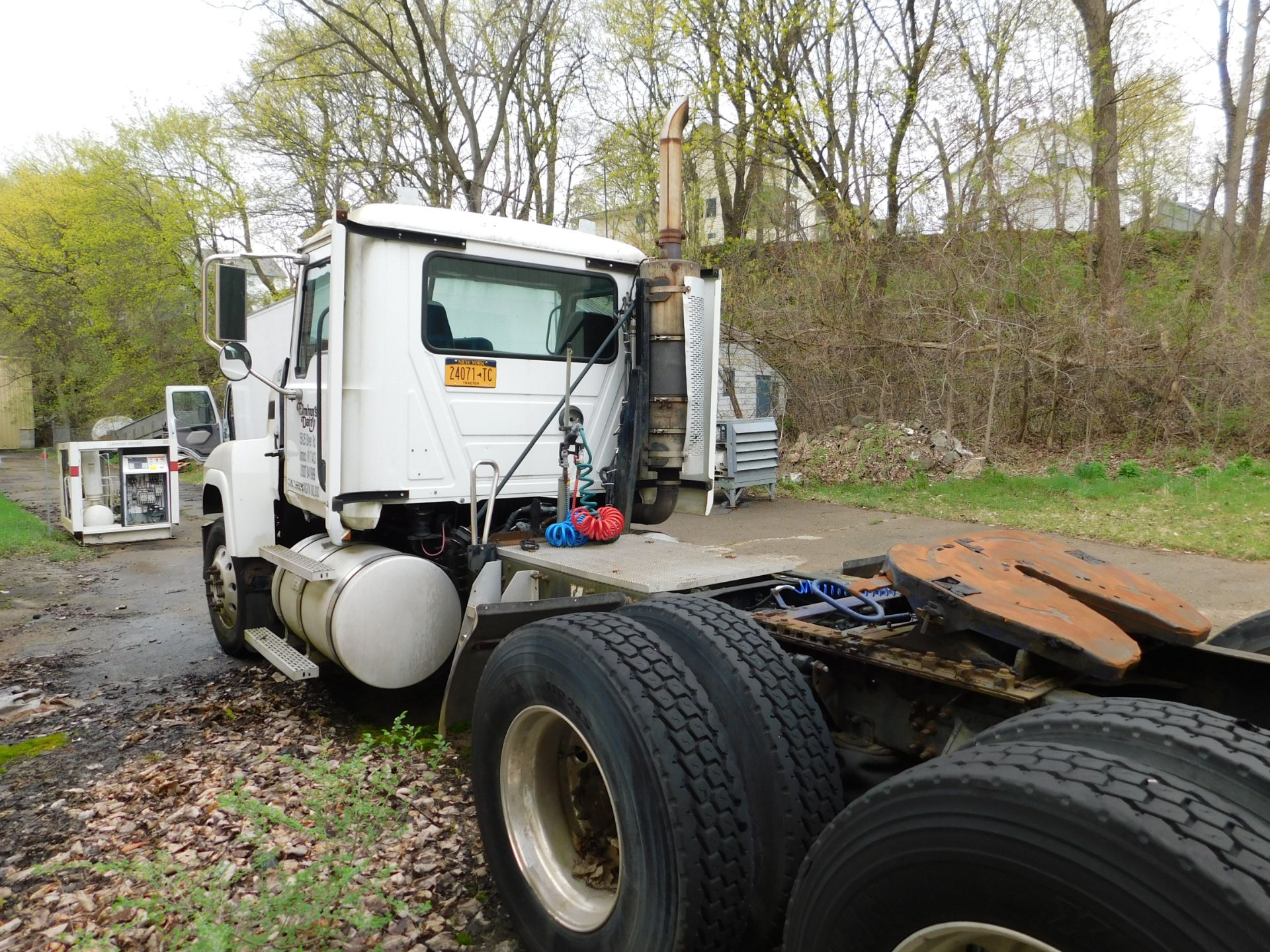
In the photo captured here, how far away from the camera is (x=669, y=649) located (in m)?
2.53

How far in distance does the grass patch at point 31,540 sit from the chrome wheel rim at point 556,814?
1039 centimetres

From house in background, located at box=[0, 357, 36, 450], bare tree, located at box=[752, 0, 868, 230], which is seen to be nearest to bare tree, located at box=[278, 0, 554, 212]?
bare tree, located at box=[752, 0, 868, 230]

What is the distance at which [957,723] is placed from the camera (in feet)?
7.79

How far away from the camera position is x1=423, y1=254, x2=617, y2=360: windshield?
4.60 meters

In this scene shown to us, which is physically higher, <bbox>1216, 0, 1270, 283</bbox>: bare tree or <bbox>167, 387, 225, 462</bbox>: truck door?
<bbox>1216, 0, 1270, 283</bbox>: bare tree

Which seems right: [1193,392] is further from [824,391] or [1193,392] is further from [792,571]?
[792,571]

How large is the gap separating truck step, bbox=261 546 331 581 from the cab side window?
42.7 inches

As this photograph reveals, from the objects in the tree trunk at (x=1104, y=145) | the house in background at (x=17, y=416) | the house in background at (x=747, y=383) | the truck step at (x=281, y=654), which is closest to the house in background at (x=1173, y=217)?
the tree trunk at (x=1104, y=145)

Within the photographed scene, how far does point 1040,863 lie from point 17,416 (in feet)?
172

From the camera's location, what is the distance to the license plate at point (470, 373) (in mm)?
4617

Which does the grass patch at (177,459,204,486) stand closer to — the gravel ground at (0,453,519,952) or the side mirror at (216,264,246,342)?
the gravel ground at (0,453,519,952)

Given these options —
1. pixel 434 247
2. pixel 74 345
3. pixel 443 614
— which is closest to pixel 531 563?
pixel 443 614

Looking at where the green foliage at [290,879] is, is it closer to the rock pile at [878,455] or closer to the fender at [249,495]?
the fender at [249,495]

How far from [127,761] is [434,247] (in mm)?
3082
